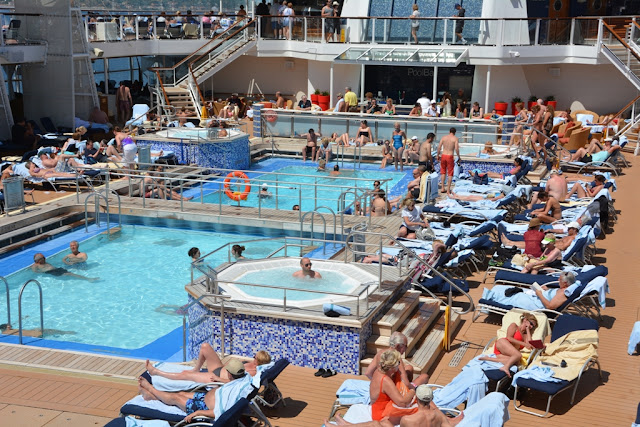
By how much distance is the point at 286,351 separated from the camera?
8.43m

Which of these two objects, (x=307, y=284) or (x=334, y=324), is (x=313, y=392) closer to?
(x=334, y=324)

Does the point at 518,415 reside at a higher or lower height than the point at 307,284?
lower

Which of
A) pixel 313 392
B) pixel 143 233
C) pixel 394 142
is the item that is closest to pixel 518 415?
pixel 313 392

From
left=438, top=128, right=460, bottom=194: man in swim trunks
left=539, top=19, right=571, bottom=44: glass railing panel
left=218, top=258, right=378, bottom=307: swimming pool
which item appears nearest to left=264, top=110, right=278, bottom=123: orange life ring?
left=438, top=128, right=460, bottom=194: man in swim trunks

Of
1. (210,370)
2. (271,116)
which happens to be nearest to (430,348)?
(210,370)

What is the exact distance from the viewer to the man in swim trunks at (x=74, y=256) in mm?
12898

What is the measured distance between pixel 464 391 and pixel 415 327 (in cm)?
187

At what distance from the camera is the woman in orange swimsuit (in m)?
6.56

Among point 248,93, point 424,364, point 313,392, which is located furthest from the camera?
point 248,93

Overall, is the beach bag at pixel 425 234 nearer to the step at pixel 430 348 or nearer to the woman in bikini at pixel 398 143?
the step at pixel 430 348

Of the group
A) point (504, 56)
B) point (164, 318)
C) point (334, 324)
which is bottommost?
point (164, 318)

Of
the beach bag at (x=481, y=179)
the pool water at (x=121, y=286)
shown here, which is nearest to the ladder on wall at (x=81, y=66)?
the pool water at (x=121, y=286)

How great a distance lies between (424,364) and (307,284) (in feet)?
5.67

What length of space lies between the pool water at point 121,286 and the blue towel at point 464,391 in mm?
3748
